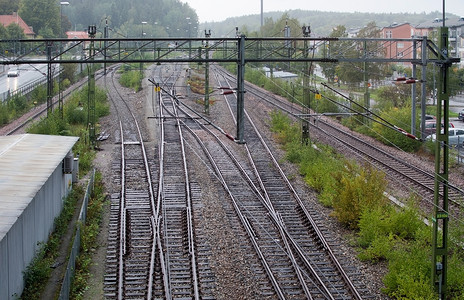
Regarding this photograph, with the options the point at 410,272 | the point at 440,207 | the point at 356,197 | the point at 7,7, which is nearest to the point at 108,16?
the point at 7,7

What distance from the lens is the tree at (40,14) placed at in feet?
216

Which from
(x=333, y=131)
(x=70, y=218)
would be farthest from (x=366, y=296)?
(x=333, y=131)

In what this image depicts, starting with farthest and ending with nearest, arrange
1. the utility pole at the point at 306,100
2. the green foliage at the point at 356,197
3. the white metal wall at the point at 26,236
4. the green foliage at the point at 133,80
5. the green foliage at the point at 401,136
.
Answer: the green foliage at the point at 133,80 < the green foliage at the point at 401,136 < the utility pole at the point at 306,100 < the green foliage at the point at 356,197 < the white metal wall at the point at 26,236

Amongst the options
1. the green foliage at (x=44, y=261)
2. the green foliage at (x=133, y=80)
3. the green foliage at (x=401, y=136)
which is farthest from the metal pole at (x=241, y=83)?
the green foliage at (x=133, y=80)

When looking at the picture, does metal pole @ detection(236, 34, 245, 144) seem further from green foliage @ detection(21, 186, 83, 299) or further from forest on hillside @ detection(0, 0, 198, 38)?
forest on hillside @ detection(0, 0, 198, 38)

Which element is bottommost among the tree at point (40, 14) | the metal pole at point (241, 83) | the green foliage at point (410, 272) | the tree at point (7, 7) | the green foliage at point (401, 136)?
the green foliage at point (410, 272)

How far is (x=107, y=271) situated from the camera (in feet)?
39.0

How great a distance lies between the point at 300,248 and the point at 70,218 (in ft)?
20.4

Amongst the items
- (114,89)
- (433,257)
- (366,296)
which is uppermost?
(114,89)

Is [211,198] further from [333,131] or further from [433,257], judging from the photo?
[333,131]

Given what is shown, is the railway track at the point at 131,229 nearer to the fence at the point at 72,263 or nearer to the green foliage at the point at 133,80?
the fence at the point at 72,263

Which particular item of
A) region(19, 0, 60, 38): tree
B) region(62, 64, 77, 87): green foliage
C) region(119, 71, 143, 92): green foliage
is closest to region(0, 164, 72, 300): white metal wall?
region(119, 71, 143, 92): green foliage

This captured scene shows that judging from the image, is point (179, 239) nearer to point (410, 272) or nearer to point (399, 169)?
point (410, 272)

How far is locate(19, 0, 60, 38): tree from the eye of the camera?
65.7 meters
